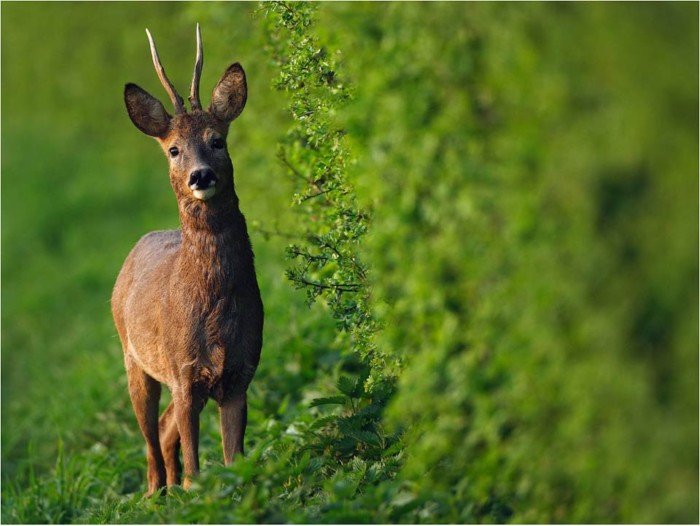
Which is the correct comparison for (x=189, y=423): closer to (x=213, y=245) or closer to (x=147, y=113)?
(x=213, y=245)

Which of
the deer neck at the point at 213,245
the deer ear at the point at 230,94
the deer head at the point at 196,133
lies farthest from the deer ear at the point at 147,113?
the deer neck at the point at 213,245

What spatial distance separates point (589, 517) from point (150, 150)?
15209mm

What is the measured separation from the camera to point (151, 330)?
6.70 m

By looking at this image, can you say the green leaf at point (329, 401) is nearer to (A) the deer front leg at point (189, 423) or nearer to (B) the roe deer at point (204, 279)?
(B) the roe deer at point (204, 279)

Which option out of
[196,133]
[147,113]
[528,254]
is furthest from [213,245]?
[528,254]

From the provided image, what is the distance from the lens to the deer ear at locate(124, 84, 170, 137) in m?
6.41

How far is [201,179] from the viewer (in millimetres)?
5941

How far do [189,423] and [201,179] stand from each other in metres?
1.31

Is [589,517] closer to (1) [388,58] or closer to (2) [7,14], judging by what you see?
(1) [388,58]

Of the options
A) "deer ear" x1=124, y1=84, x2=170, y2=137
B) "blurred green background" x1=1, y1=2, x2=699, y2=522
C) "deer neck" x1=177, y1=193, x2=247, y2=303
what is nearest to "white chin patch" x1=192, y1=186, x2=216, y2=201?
"deer neck" x1=177, y1=193, x2=247, y2=303

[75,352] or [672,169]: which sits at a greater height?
[672,169]

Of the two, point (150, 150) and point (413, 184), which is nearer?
point (413, 184)

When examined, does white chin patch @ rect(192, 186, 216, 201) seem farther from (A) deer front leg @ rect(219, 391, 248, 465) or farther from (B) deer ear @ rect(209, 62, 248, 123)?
(A) deer front leg @ rect(219, 391, 248, 465)

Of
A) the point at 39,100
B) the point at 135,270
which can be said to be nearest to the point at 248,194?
the point at 135,270
